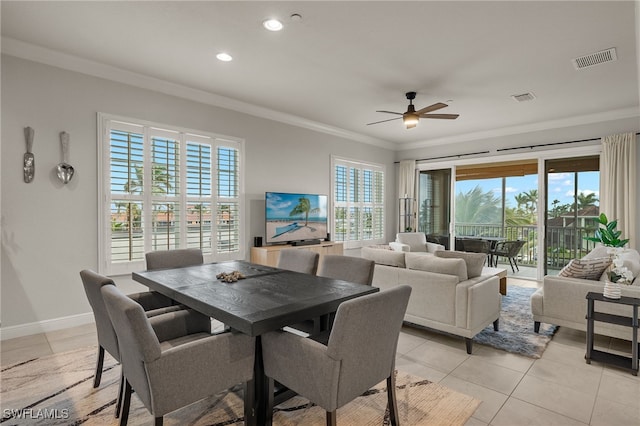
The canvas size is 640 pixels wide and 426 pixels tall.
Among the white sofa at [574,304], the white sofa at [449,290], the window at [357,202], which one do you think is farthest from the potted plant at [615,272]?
the window at [357,202]

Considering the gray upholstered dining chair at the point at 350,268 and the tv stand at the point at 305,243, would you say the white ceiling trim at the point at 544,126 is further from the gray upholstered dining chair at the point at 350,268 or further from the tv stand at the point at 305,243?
the gray upholstered dining chair at the point at 350,268

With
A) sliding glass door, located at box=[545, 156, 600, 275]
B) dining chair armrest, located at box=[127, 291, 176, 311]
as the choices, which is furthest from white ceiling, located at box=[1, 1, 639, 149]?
dining chair armrest, located at box=[127, 291, 176, 311]

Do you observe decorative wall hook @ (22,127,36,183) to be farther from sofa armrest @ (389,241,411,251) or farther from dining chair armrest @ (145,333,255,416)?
sofa armrest @ (389,241,411,251)

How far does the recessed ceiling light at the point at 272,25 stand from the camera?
2.73 m

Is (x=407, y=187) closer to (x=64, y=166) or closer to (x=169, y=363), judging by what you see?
(x=64, y=166)

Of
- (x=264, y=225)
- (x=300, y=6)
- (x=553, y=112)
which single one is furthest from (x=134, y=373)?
(x=553, y=112)

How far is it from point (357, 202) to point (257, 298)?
16.9 feet

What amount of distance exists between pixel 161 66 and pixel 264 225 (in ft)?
8.33

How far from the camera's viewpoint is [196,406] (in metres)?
2.12

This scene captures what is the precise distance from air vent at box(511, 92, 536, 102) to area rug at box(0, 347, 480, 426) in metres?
3.93

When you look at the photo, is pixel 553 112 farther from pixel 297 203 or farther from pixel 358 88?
pixel 297 203

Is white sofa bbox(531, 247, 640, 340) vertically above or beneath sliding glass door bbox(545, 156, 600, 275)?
beneath

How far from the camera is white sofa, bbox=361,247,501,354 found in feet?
9.75

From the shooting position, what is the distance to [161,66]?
360cm
